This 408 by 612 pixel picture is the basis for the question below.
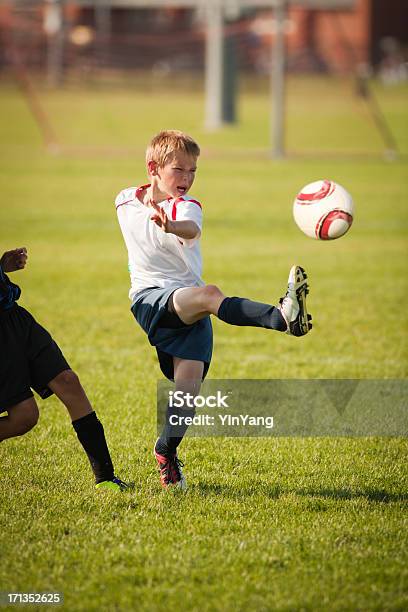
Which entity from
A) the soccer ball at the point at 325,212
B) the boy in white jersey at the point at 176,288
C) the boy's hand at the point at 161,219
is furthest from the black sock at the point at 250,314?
the soccer ball at the point at 325,212

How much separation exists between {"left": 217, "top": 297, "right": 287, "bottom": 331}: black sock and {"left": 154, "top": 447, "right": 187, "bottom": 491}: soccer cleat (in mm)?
837

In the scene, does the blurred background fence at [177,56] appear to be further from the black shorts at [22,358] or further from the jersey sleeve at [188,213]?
the black shorts at [22,358]

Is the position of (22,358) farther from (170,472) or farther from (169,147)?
(169,147)

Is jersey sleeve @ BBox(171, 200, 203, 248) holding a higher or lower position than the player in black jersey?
higher

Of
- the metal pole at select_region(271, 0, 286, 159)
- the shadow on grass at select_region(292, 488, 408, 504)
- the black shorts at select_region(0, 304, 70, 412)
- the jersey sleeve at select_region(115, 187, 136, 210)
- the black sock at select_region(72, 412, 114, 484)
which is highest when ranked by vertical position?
the metal pole at select_region(271, 0, 286, 159)

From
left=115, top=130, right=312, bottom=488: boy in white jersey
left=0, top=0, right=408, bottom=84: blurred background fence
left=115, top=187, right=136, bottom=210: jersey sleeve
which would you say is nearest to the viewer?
left=115, top=130, right=312, bottom=488: boy in white jersey

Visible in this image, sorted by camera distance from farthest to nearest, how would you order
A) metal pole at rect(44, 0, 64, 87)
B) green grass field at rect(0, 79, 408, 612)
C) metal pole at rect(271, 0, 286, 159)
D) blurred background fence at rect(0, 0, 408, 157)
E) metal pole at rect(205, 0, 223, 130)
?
metal pole at rect(44, 0, 64, 87)
metal pole at rect(205, 0, 223, 130)
blurred background fence at rect(0, 0, 408, 157)
metal pole at rect(271, 0, 286, 159)
green grass field at rect(0, 79, 408, 612)

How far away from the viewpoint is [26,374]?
4691mm

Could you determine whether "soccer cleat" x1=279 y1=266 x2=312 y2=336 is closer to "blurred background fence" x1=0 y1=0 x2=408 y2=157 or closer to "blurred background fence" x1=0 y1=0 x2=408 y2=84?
"blurred background fence" x1=0 y1=0 x2=408 y2=157

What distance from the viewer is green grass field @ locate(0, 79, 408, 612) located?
12.9 ft

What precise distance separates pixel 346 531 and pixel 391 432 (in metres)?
1.79

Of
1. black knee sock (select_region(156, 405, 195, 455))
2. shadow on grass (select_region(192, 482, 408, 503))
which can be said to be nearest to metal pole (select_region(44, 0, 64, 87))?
black knee sock (select_region(156, 405, 195, 455))

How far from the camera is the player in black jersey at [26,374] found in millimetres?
4641

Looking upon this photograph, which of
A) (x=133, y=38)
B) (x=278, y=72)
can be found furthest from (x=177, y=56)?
(x=278, y=72)
